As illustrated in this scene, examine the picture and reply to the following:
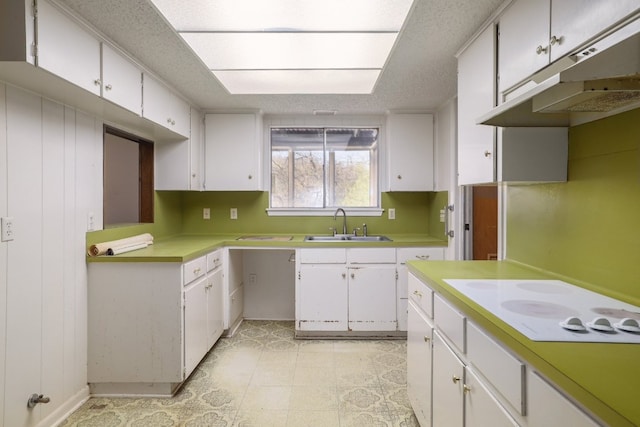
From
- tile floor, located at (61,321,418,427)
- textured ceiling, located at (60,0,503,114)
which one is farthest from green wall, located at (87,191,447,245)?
tile floor, located at (61,321,418,427)

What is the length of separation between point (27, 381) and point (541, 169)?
268 centimetres

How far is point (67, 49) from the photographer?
1604 mm

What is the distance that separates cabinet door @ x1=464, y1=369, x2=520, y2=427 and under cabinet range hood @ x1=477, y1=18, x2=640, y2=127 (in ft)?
3.04

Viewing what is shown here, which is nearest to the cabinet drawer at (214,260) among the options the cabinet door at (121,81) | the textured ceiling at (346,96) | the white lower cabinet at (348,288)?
the white lower cabinet at (348,288)

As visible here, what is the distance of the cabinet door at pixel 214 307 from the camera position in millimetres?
2715

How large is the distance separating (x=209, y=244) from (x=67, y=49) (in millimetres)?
1622

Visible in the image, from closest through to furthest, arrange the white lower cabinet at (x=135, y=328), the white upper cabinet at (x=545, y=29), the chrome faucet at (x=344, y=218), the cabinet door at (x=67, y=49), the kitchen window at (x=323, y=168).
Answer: the white upper cabinet at (x=545, y=29)
the cabinet door at (x=67, y=49)
the white lower cabinet at (x=135, y=328)
the chrome faucet at (x=344, y=218)
the kitchen window at (x=323, y=168)

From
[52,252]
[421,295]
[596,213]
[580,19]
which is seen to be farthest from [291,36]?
[52,252]

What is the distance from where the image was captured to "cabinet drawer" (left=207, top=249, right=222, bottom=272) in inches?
109

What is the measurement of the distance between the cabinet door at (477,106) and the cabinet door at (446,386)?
823mm

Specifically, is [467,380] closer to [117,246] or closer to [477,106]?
[477,106]

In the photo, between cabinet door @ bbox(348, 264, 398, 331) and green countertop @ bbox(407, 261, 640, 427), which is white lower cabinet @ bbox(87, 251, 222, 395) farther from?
green countertop @ bbox(407, 261, 640, 427)

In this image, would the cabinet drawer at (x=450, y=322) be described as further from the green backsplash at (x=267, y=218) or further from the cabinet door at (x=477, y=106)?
the green backsplash at (x=267, y=218)

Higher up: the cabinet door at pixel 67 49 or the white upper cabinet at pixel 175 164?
the cabinet door at pixel 67 49
